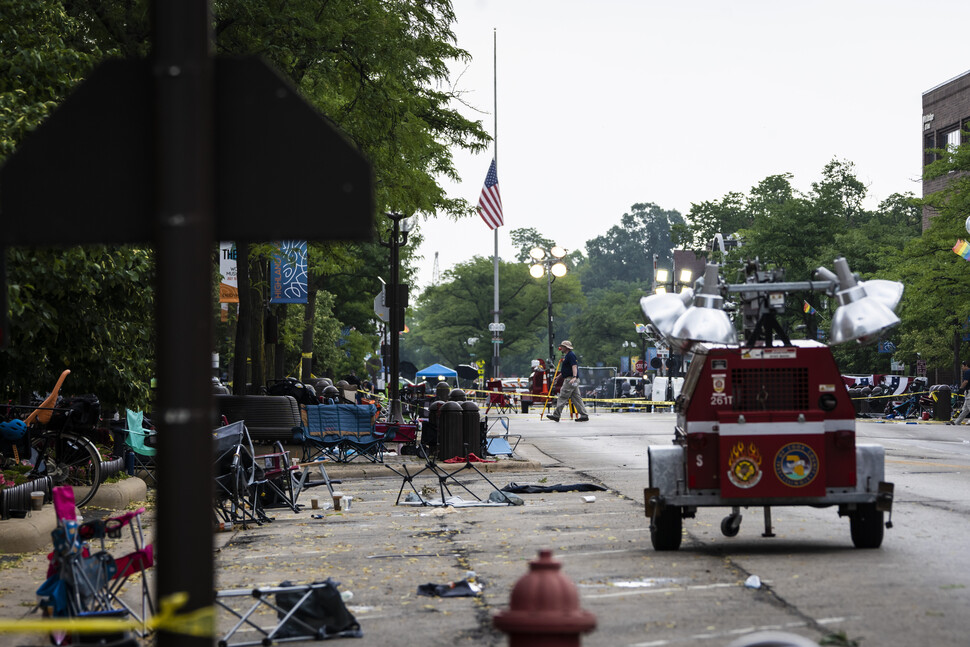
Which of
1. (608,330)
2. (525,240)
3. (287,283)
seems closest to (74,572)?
(287,283)

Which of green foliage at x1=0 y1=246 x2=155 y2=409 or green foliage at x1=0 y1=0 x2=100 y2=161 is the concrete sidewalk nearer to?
green foliage at x1=0 y1=246 x2=155 y2=409

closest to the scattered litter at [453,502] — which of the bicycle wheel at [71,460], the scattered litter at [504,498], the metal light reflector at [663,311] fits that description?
the scattered litter at [504,498]

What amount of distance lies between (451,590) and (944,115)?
207 feet

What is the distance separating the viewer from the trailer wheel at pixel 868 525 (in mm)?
10359

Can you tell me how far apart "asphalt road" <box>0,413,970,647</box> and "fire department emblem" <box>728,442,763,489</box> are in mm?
599

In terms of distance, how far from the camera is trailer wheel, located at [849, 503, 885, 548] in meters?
10.4

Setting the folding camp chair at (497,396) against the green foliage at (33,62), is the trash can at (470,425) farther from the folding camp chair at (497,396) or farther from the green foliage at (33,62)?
the folding camp chair at (497,396)

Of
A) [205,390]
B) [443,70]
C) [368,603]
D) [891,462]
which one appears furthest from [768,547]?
[443,70]

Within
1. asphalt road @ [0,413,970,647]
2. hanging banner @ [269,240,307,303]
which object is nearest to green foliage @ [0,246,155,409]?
asphalt road @ [0,413,970,647]

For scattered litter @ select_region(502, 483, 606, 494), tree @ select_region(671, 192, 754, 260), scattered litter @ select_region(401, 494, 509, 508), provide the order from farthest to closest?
1. tree @ select_region(671, 192, 754, 260)
2. scattered litter @ select_region(502, 483, 606, 494)
3. scattered litter @ select_region(401, 494, 509, 508)

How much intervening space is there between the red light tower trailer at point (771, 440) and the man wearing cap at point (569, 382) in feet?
70.9

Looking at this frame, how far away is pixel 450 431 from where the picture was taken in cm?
2080

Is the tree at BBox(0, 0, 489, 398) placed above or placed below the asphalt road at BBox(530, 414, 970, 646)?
above

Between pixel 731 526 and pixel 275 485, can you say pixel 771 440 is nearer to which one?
pixel 731 526
